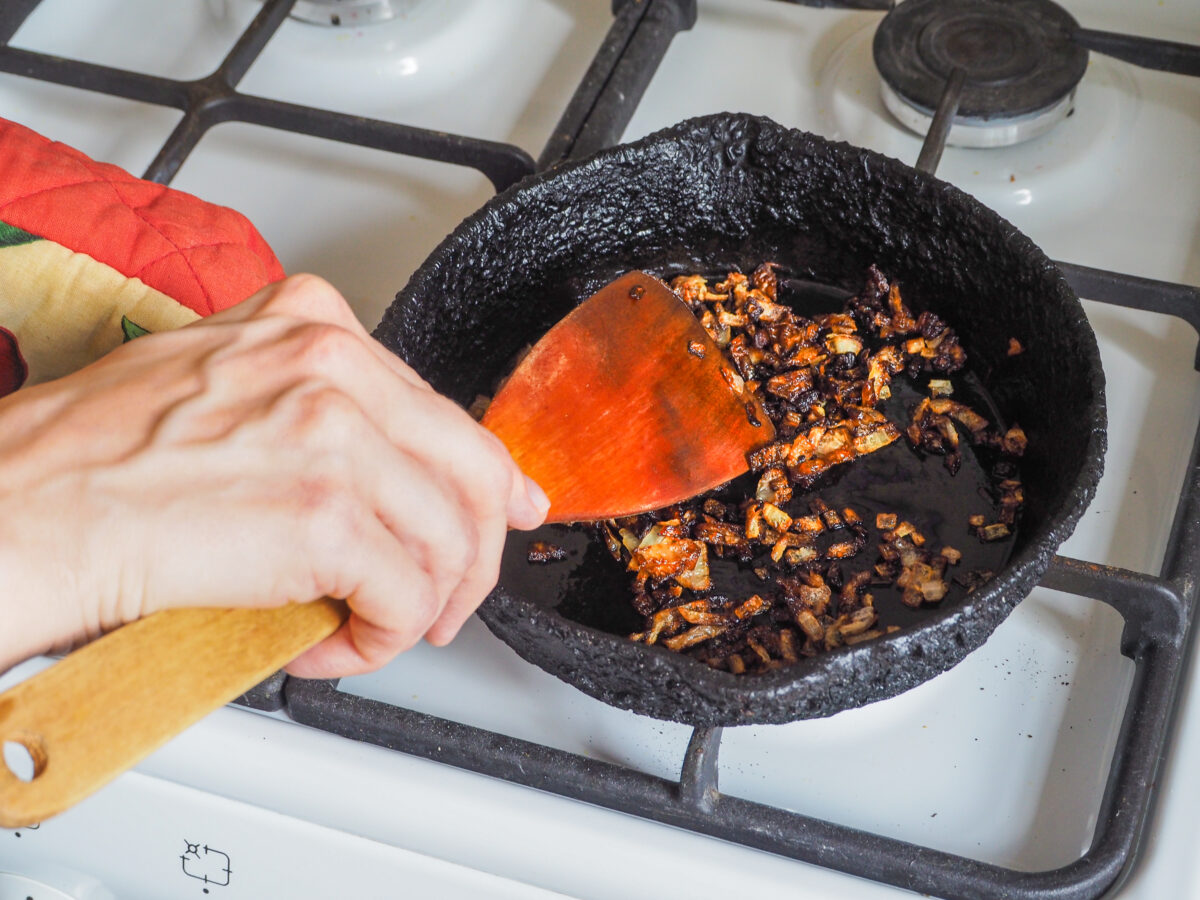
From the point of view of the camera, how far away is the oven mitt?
61 cm

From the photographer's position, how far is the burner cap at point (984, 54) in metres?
0.78

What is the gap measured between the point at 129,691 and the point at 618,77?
569mm

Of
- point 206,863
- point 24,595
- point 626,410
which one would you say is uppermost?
point 24,595

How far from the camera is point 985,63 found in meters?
0.79

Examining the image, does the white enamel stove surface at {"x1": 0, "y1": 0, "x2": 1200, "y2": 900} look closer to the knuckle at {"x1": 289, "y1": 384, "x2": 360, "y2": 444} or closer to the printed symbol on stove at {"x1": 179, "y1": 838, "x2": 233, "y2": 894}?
the printed symbol on stove at {"x1": 179, "y1": 838, "x2": 233, "y2": 894}

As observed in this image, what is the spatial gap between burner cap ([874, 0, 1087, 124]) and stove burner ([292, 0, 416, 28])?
0.36 m

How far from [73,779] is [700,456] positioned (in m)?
0.39

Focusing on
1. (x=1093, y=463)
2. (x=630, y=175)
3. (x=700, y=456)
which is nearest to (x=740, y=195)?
(x=630, y=175)

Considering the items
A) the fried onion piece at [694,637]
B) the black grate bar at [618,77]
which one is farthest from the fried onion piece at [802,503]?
the black grate bar at [618,77]

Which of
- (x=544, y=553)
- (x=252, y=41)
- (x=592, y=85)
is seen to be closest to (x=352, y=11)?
(x=252, y=41)

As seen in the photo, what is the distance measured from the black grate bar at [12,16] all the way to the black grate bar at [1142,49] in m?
0.79

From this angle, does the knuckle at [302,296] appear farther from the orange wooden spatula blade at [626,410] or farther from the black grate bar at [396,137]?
the black grate bar at [396,137]

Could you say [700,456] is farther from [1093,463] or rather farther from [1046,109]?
[1046,109]

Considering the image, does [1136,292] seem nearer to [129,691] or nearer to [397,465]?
[397,465]
